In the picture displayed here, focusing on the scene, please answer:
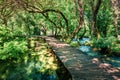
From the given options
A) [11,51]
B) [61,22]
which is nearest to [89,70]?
[11,51]

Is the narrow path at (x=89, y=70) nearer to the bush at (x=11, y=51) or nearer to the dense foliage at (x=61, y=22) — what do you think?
the bush at (x=11, y=51)

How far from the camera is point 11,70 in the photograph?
13.6 meters

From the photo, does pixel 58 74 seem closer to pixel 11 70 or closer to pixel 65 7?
pixel 11 70

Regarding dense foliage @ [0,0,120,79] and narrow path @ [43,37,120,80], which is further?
dense foliage @ [0,0,120,79]

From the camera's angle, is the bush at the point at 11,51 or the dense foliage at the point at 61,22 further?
the dense foliage at the point at 61,22

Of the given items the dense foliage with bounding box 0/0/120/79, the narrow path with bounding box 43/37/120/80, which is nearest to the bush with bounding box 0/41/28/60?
the dense foliage with bounding box 0/0/120/79

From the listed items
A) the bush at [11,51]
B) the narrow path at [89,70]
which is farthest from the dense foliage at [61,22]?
the narrow path at [89,70]

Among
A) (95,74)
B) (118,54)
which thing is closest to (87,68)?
(95,74)

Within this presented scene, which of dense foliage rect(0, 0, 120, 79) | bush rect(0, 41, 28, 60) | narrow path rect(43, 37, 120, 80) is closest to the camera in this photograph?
narrow path rect(43, 37, 120, 80)

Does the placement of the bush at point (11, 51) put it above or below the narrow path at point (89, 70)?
below

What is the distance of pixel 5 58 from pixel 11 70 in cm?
195

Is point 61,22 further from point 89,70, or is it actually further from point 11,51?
point 89,70

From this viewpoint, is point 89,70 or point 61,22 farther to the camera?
point 61,22

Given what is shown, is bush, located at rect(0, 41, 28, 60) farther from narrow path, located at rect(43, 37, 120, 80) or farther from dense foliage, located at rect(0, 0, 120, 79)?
narrow path, located at rect(43, 37, 120, 80)
